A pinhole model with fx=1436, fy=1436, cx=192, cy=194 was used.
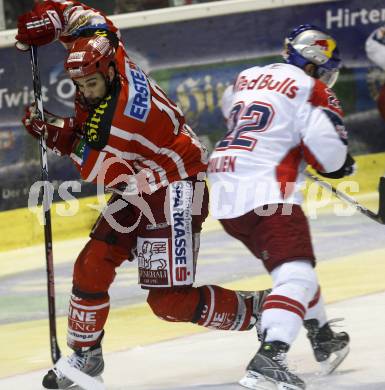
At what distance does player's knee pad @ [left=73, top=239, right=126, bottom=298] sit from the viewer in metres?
5.68

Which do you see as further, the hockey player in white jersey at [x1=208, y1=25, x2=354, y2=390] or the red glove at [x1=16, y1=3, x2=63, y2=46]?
the red glove at [x1=16, y1=3, x2=63, y2=46]

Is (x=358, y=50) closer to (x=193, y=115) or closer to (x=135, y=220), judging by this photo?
(x=193, y=115)

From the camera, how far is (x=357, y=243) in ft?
28.9

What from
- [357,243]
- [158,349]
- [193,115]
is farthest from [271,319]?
[193,115]

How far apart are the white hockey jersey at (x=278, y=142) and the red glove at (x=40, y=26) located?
103 cm

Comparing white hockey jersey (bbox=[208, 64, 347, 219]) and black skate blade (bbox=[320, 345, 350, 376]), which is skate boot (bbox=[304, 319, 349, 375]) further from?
white hockey jersey (bbox=[208, 64, 347, 219])

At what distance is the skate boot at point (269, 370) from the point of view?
5.21 m

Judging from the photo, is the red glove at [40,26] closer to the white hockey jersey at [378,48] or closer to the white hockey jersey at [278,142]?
the white hockey jersey at [278,142]

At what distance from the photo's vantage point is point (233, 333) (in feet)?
22.0

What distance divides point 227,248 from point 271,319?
3.66m

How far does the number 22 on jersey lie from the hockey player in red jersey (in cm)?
37

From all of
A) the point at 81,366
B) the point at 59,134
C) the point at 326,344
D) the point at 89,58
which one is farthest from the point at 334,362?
the point at 89,58

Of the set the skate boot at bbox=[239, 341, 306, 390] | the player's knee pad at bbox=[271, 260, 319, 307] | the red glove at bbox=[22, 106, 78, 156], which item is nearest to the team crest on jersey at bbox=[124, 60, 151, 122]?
the red glove at bbox=[22, 106, 78, 156]

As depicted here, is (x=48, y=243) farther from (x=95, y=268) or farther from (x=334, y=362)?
(x=334, y=362)
